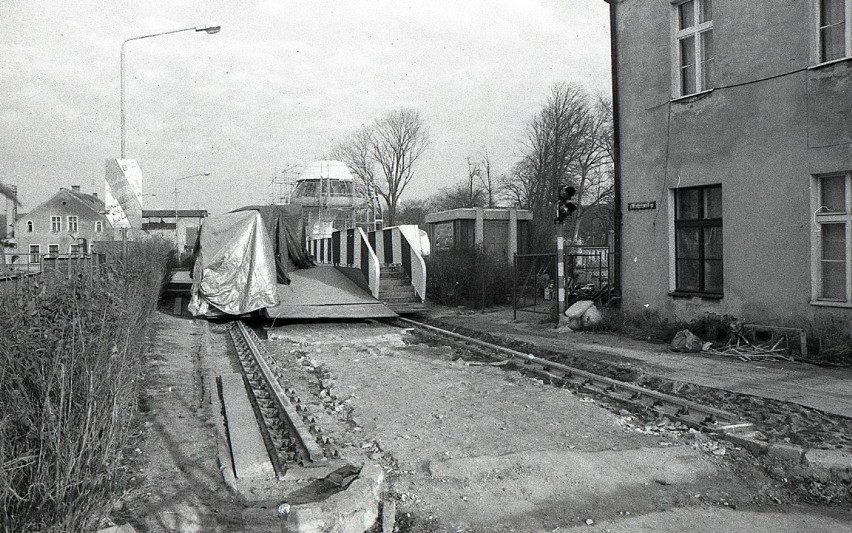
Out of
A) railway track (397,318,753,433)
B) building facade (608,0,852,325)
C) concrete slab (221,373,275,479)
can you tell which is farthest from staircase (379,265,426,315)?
concrete slab (221,373,275,479)

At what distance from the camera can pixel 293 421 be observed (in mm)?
7098

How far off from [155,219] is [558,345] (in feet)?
338

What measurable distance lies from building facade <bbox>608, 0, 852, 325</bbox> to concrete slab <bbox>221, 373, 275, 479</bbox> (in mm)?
8645

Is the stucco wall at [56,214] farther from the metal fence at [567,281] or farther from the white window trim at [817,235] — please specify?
the white window trim at [817,235]

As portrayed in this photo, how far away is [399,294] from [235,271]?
447 centimetres

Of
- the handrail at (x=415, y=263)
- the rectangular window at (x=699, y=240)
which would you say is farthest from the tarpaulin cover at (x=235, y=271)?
the rectangular window at (x=699, y=240)

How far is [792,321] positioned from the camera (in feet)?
37.2

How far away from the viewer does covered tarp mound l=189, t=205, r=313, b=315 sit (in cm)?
1753

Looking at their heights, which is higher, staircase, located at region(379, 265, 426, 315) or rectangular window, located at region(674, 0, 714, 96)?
rectangular window, located at region(674, 0, 714, 96)

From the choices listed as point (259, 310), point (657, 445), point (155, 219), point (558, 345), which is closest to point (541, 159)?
point (259, 310)

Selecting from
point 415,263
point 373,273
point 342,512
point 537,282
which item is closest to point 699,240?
point 415,263

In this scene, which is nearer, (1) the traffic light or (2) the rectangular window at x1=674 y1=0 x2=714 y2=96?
(2) the rectangular window at x1=674 y1=0 x2=714 y2=96

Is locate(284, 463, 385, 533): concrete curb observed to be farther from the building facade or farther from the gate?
the gate

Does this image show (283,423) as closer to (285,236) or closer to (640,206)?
(640,206)
